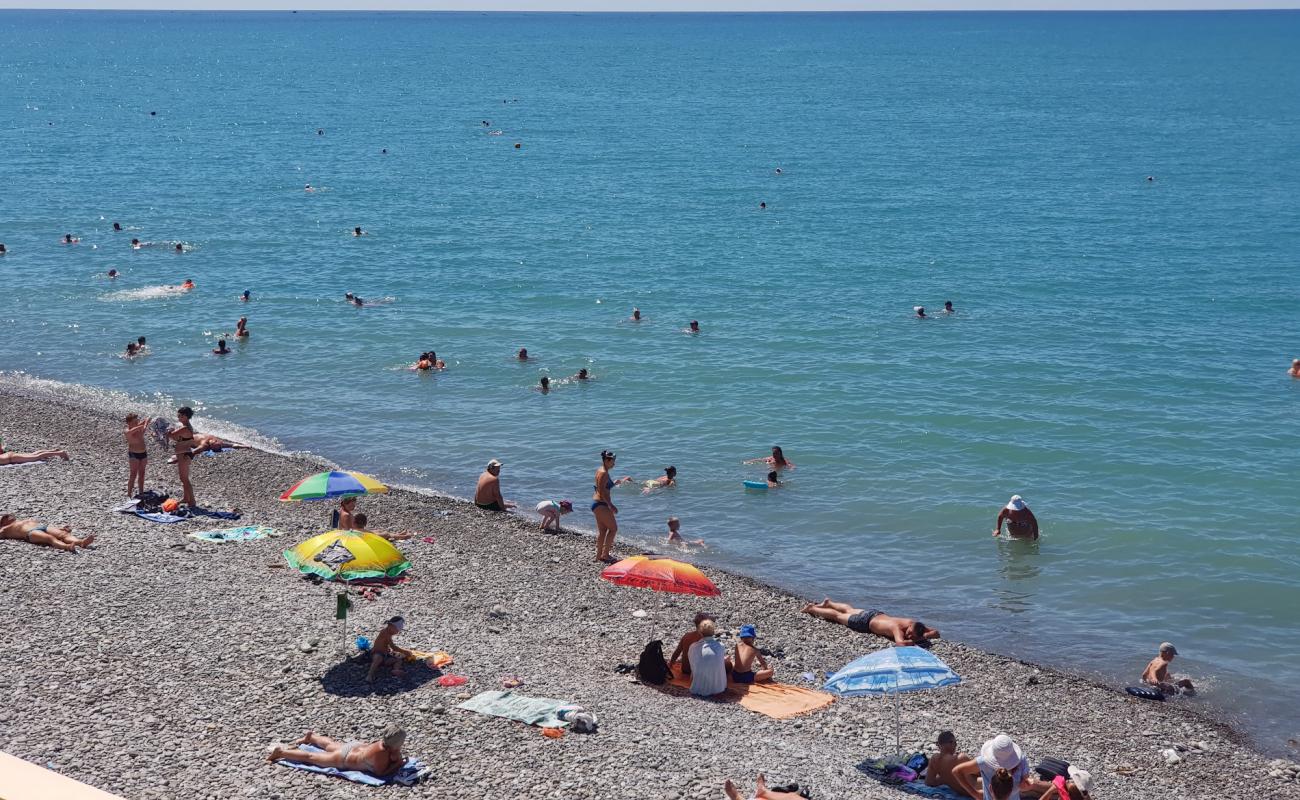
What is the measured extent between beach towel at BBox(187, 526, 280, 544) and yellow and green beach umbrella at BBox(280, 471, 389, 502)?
5.43 ft

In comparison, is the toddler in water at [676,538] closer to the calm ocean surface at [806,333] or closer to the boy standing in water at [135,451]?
the calm ocean surface at [806,333]

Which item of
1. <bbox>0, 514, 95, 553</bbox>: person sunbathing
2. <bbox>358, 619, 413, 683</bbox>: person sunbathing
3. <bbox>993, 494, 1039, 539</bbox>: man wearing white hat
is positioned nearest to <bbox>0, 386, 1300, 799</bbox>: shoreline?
<bbox>0, 514, 95, 553</bbox>: person sunbathing

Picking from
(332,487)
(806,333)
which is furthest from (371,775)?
(806,333)

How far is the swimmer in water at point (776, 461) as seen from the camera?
2650cm

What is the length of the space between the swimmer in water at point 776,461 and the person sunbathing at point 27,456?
42.6 feet

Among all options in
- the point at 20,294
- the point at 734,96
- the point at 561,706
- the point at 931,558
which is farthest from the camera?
the point at 734,96

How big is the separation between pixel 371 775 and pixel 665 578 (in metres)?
5.12

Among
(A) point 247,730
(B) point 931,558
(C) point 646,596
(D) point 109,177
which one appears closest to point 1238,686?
(B) point 931,558

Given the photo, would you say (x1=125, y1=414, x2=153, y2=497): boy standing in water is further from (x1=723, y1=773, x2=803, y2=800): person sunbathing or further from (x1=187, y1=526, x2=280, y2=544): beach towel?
(x1=723, y1=773, x2=803, y2=800): person sunbathing

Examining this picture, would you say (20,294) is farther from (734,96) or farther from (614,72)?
(614,72)

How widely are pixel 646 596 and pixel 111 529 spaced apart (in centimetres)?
809

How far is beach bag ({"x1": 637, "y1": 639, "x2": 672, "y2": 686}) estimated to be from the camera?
15.9 meters

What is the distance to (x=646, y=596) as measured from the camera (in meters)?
19.5

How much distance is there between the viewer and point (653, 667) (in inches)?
628
